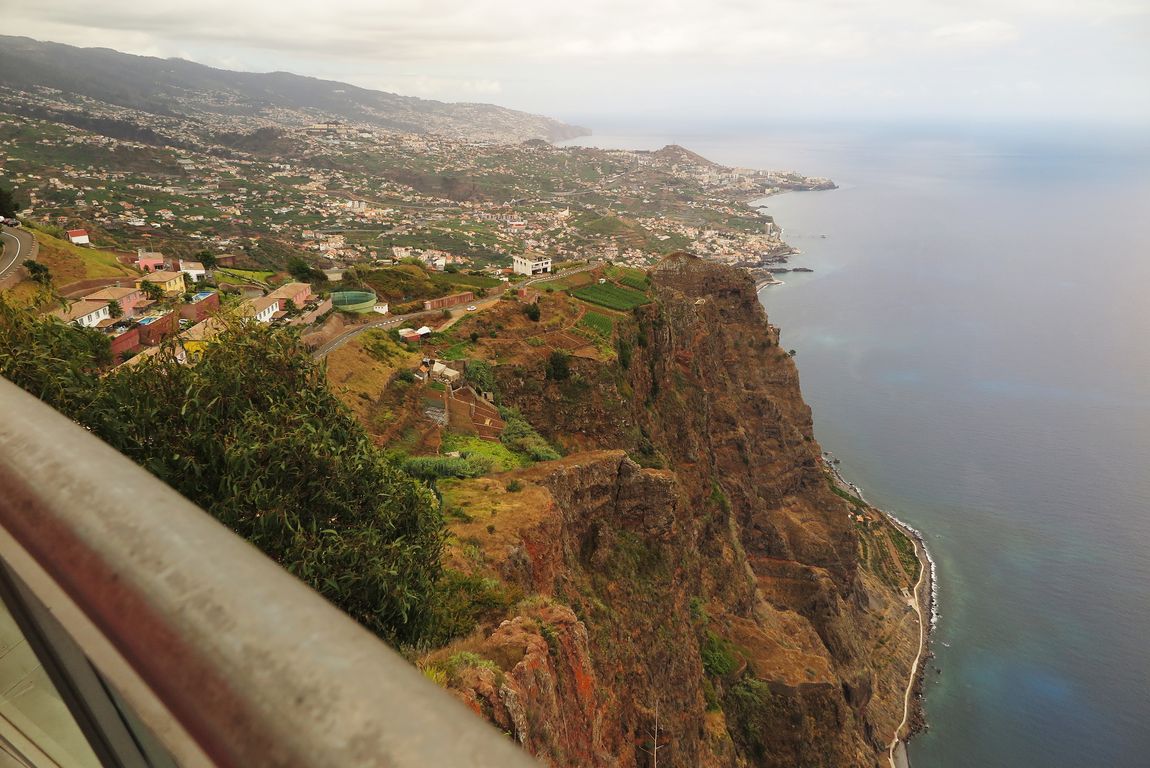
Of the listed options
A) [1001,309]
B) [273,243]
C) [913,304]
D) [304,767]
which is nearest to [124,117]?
[273,243]

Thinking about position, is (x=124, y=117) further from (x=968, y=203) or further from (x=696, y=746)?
(x=968, y=203)

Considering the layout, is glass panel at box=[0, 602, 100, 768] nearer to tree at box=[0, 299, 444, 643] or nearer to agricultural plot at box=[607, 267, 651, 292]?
tree at box=[0, 299, 444, 643]

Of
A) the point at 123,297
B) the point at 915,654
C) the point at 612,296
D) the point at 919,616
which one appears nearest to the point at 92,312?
the point at 123,297

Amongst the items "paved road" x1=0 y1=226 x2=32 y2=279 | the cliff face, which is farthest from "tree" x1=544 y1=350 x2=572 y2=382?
"paved road" x1=0 y1=226 x2=32 y2=279

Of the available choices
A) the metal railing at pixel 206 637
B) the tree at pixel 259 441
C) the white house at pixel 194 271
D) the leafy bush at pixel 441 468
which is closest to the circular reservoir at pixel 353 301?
the white house at pixel 194 271

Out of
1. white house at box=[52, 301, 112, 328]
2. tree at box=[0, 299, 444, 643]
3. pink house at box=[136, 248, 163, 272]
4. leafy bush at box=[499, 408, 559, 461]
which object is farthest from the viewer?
pink house at box=[136, 248, 163, 272]

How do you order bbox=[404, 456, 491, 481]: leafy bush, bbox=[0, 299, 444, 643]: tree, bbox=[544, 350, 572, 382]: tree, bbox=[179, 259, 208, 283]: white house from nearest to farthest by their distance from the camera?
bbox=[0, 299, 444, 643]: tree, bbox=[404, 456, 491, 481]: leafy bush, bbox=[544, 350, 572, 382]: tree, bbox=[179, 259, 208, 283]: white house
